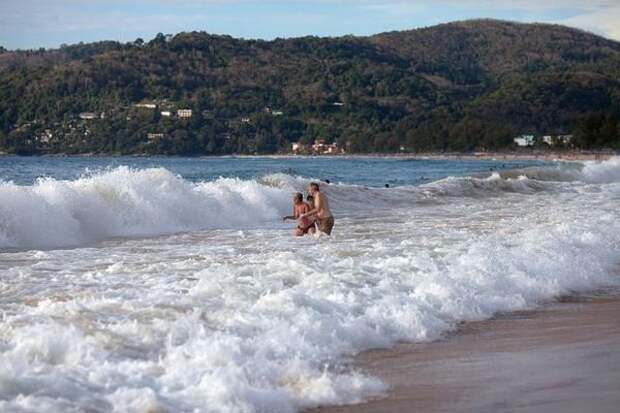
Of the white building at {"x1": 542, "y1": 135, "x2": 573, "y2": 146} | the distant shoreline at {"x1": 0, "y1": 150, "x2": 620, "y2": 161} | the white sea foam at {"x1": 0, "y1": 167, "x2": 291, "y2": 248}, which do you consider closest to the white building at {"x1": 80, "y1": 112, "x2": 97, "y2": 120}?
the distant shoreline at {"x1": 0, "y1": 150, "x2": 620, "y2": 161}

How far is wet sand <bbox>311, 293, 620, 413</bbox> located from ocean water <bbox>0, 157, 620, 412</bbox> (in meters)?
0.28

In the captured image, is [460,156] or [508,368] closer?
[508,368]

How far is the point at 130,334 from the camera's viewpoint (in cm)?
827

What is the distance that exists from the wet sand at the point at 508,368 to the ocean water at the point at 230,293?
0.93 ft

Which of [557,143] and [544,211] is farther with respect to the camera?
[557,143]

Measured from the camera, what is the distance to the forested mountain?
122 metres

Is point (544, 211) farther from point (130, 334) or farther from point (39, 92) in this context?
point (39, 92)

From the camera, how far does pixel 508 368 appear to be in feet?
27.8

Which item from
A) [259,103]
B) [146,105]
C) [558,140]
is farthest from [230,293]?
[259,103]

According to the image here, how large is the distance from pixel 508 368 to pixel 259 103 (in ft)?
482

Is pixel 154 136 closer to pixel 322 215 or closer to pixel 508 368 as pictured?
pixel 322 215

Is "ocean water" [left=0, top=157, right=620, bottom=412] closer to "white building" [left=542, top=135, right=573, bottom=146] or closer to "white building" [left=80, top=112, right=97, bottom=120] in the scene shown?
"white building" [left=80, top=112, right=97, bottom=120]

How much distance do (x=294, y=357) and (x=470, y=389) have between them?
136cm

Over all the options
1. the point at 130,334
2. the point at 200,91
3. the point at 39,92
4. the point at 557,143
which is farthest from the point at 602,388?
the point at 200,91
